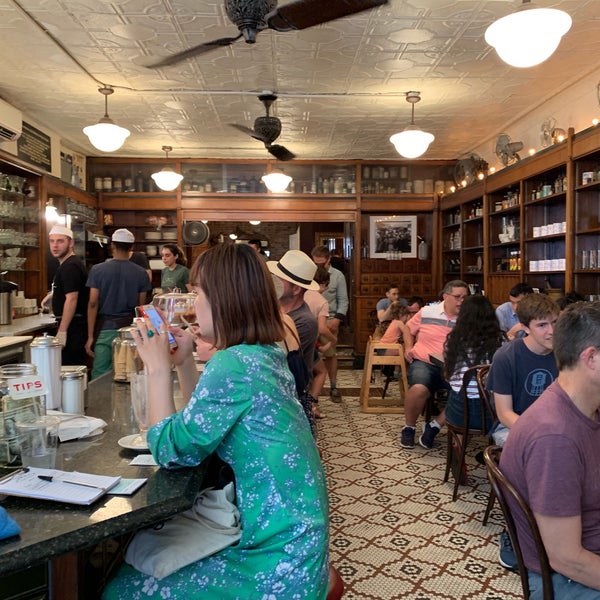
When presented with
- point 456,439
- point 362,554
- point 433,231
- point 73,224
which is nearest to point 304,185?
point 433,231

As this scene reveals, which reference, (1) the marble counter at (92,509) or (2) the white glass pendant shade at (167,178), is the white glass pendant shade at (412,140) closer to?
(2) the white glass pendant shade at (167,178)

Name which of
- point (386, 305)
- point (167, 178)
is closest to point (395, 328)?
point (386, 305)

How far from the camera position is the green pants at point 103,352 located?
4676 millimetres

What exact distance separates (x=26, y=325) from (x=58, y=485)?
15.3ft

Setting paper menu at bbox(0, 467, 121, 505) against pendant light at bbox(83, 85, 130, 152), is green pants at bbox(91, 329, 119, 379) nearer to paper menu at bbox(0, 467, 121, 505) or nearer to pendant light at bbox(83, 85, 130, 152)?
pendant light at bbox(83, 85, 130, 152)

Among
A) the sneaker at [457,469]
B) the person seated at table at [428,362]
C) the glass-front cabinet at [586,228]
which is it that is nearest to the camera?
the sneaker at [457,469]

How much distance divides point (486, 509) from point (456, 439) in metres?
0.51

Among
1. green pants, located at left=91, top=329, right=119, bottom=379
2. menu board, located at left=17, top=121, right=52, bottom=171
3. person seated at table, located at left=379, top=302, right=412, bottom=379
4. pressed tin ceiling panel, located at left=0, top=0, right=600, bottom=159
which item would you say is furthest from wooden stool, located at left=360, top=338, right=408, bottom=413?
menu board, located at left=17, top=121, right=52, bottom=171

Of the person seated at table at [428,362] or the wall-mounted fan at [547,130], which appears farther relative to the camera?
the wall-mounted fan at [547,130]

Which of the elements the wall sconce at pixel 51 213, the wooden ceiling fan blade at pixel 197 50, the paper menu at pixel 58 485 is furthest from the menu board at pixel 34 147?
the paper menu at pixel 58 485

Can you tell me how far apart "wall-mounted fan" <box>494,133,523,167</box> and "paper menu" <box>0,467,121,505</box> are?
670cm

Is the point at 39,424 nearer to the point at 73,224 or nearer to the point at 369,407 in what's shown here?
the point at 369,407

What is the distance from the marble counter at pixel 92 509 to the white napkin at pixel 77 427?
3cm

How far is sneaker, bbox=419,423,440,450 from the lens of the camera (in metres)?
4.74
